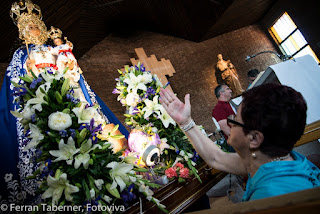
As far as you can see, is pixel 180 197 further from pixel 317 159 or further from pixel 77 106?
pixel 317 159

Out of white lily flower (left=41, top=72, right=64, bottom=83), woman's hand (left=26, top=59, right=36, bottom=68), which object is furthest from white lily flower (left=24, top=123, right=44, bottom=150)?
woman's hand (left=26, top=59, right=36, bottom=68)

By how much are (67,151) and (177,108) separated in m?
0.80

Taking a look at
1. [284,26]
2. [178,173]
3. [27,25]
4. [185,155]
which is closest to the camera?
[178,173]

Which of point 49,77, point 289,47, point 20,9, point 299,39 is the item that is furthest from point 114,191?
point 289,47

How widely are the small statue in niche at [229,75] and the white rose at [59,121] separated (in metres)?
6.21

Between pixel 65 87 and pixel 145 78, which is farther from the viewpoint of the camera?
pixel 145 78

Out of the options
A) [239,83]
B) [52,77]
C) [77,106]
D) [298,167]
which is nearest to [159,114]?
[77,106]

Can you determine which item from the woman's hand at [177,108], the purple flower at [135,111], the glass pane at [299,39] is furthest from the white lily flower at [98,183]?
the glass pane at [299,39]

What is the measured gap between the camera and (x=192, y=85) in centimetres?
679

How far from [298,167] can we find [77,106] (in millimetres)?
1325

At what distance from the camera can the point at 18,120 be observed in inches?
80.3

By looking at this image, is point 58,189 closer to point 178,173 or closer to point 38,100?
point 38,100

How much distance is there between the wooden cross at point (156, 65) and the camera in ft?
20.0

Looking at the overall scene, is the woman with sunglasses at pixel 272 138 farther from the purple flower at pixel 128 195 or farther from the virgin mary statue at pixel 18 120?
the virgin mary statue at pixel 18 120
